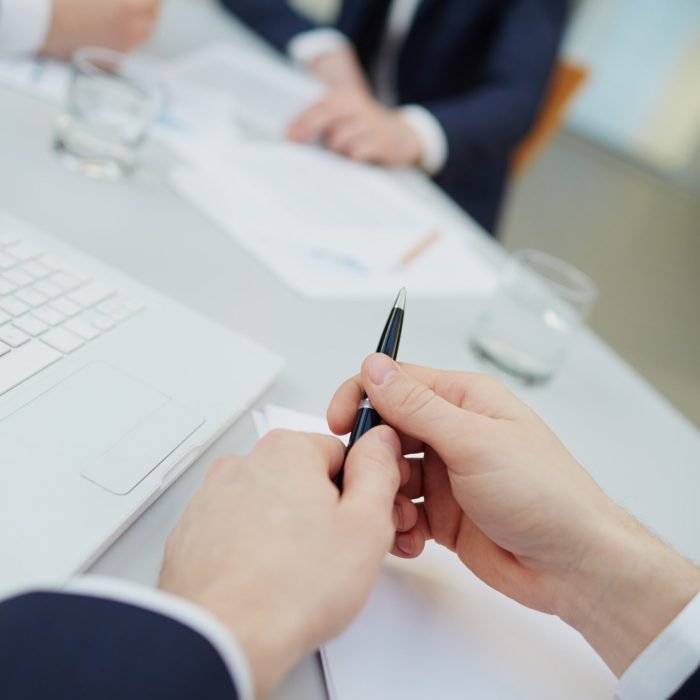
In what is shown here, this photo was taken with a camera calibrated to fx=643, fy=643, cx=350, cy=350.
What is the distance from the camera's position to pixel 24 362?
373 millimetres

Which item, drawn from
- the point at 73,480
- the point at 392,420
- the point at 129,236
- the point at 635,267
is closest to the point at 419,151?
the point at 129,236

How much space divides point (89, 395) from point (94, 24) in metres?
0.68

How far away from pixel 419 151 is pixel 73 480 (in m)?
0.87

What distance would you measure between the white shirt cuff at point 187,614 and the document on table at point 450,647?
0.26 feet

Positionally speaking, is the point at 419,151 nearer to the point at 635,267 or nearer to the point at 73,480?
the point at 73,480

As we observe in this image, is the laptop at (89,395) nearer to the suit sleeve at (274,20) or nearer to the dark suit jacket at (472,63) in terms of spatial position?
the dark suit jacket at (472,63)

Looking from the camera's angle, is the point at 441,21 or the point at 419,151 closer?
the point at 419,151

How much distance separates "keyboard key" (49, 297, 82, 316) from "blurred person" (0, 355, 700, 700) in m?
0.17

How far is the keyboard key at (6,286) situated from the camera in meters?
0.41

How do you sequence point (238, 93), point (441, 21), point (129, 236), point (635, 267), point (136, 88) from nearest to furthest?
point (129, 236), point (136, 88), point (238, 93), point (441, 21), point (635, 267)

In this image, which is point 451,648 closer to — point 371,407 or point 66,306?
point 371,407

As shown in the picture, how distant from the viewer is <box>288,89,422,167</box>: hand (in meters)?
0.94

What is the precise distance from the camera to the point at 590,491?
0.39 meters

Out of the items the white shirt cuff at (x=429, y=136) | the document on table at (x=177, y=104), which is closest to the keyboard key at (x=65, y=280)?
the document on table at (x=177, y=104)
